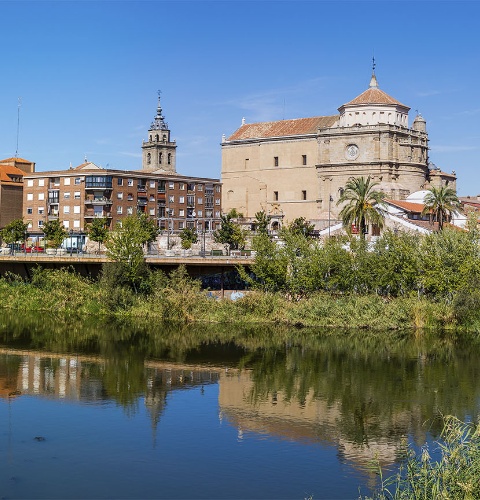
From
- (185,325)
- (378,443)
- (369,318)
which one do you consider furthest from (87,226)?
(378,443)

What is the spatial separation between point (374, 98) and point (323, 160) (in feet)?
26.6

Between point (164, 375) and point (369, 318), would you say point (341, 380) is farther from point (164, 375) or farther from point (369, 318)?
point (369, 318)

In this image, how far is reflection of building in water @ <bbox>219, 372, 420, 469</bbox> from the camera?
24953 mm

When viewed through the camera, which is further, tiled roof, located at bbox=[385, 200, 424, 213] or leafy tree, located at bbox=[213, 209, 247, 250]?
leafy tree, located at bbox=[213, 209, 247, 250]

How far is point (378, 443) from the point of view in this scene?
84.1ft

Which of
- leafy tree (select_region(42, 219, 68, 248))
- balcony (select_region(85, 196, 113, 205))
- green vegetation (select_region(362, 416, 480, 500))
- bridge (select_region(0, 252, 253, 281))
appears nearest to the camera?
green vegetation (select_region(362, 416, 480, 500))

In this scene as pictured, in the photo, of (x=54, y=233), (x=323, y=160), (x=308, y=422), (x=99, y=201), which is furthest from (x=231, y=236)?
(x=308, y=422)

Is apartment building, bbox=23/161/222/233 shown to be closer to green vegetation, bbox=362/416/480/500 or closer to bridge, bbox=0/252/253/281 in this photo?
bridge, bbox=0/252/253/281

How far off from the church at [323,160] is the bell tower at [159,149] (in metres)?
30.9

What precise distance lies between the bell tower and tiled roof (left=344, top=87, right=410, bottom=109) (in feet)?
157

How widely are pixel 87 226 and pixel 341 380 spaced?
5517 cm

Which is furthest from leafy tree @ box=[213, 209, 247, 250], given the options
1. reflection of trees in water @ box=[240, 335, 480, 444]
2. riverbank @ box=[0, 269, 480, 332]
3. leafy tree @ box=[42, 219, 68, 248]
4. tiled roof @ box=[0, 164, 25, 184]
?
reflection of trees in water @ box=[240, 335, 480, 444]

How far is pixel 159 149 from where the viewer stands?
415 feet

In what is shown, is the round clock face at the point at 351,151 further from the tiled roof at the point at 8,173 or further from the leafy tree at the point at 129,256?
the tiled roof at the point at 8,173
